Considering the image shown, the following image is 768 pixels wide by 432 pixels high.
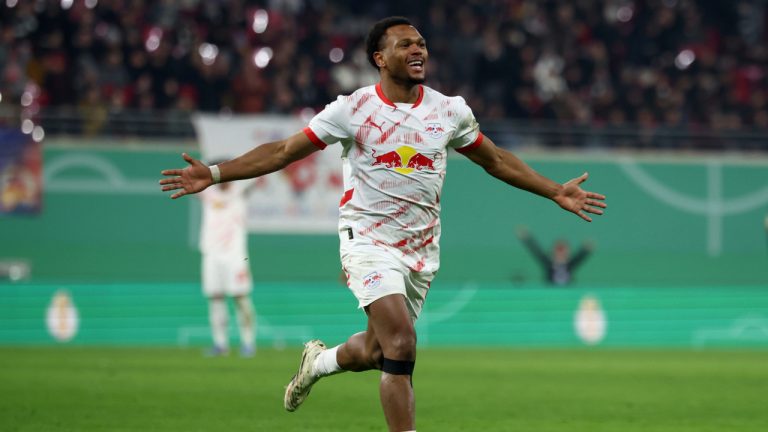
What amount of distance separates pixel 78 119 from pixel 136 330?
387 centimetres

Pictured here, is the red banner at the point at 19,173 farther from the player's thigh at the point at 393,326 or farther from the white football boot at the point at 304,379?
the player's thigh at the point at 393,326

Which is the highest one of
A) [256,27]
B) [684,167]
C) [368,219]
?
[256,27]

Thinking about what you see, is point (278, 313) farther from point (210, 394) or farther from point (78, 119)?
point (210, 394)

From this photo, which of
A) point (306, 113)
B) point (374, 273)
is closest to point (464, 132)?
point (374, 273)

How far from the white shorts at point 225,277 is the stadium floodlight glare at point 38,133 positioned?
520 centimetres

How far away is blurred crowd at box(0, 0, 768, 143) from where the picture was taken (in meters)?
20.8

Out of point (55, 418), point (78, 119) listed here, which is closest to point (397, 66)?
point (55, 418)

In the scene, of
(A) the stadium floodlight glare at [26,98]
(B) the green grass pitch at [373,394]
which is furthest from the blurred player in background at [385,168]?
(A) the stadium floodlight glare at [26,98]

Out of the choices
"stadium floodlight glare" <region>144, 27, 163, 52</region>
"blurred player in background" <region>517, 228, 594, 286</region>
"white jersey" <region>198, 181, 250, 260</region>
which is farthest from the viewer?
"blurred player in background" <region>517, 228, 594, 286</region>

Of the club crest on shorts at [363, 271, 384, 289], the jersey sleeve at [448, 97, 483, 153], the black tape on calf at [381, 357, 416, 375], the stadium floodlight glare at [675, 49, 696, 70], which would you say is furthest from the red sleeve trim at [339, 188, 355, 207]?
the stadium floodlight glare at [675, 49, 696, 70]

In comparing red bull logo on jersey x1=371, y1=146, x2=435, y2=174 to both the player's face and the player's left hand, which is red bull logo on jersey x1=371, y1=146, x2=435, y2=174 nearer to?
the player's face

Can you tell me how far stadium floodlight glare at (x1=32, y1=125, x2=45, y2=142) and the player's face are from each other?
46.9 feet

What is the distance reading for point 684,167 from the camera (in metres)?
23.1

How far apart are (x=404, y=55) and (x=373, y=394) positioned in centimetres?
482
